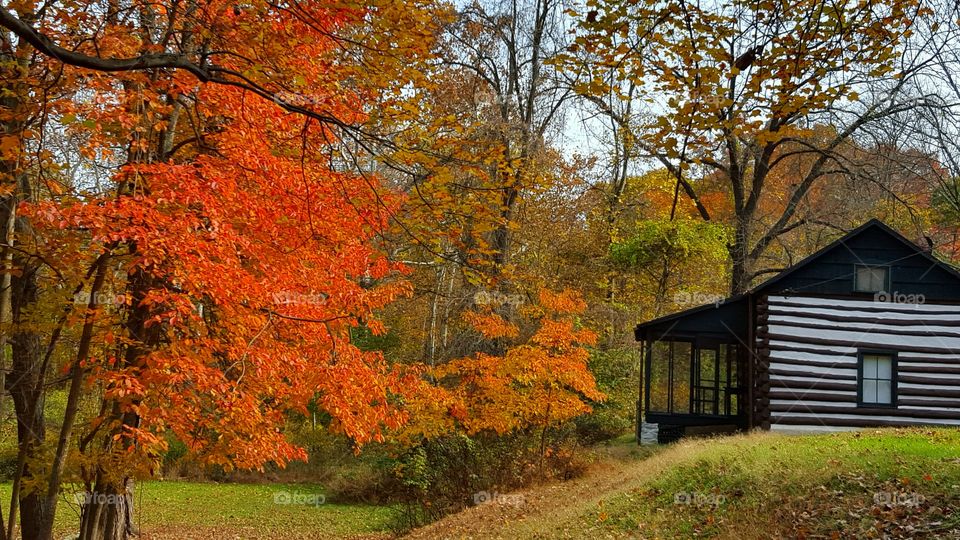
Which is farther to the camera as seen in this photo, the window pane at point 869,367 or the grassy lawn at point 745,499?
the window pane at point 869,367

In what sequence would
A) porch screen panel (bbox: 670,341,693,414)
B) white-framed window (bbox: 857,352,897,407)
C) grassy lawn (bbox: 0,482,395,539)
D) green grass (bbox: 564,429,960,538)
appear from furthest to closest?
porch screen panel (bbox: 670,341,693,414)
grassy lawn (bbox: 0,482,395,539)
white-framed window (bbox: 857,352,897,407)
green grass (bbox: 564,429,960,538)

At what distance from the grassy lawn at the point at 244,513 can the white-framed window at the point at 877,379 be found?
11731 millimetres

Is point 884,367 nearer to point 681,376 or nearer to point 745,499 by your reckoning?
point 745,499

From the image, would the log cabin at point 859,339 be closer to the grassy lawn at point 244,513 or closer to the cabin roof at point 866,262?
the cabin roof at point 866,262

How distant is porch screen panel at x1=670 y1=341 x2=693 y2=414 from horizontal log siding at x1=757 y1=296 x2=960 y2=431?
11.4m

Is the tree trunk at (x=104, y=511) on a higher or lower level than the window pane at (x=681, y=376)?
lower

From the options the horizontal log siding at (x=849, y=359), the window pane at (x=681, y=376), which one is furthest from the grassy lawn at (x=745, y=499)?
the window pane at (x=681, y=376)

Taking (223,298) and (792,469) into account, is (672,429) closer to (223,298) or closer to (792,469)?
(792,469)

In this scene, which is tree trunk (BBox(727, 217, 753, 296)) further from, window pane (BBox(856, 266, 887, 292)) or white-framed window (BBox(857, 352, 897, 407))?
white-framed window (BBox(857, 352, 897, 407))

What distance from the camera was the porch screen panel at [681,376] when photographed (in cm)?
3027

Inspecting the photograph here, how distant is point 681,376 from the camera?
3338 cm

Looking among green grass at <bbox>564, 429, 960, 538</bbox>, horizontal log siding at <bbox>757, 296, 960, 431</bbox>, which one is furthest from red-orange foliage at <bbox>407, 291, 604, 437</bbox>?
horizontal log siding at <bbox>757, 296, 960, 431</bbox>

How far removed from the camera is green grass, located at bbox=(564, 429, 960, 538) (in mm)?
8383

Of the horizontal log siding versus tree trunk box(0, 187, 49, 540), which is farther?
the horizontal log siding
